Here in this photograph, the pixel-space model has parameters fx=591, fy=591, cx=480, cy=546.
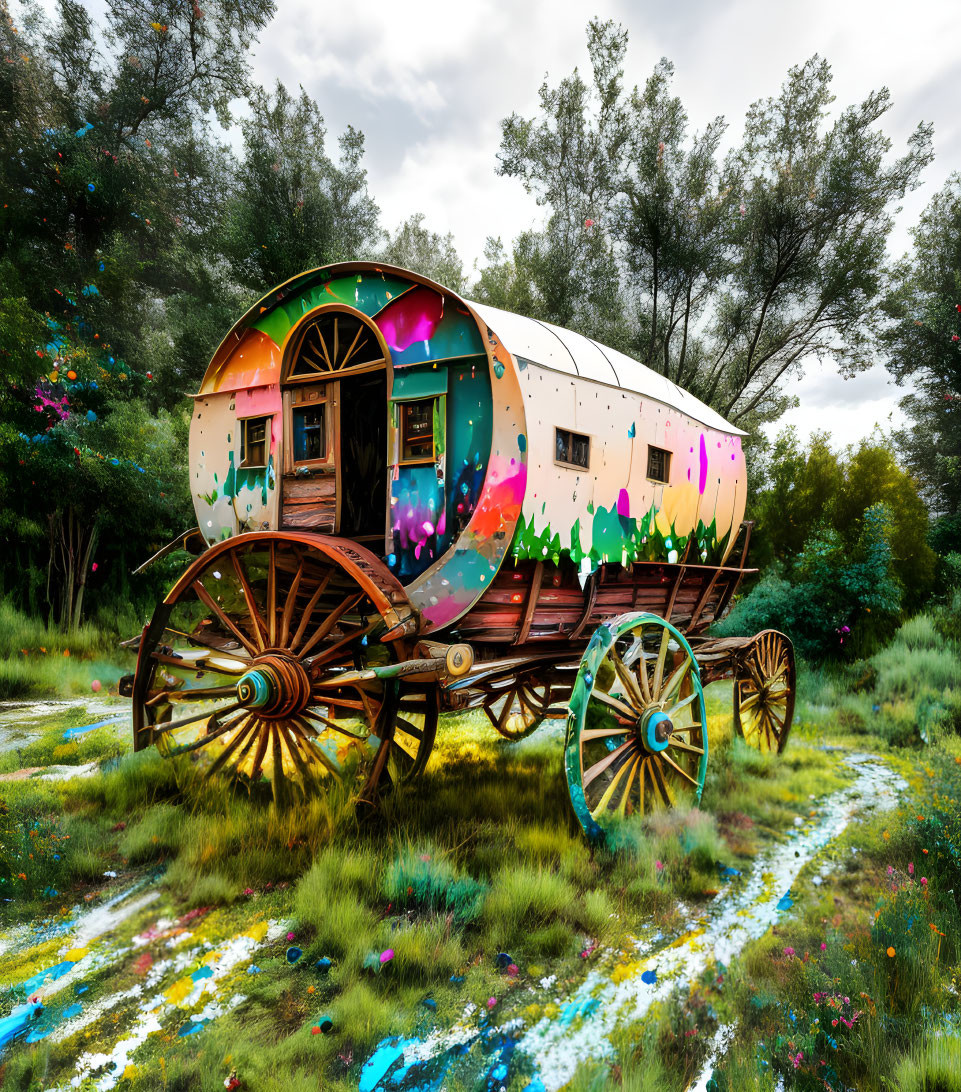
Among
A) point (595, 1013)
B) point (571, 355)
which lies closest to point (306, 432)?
point (571, 355)

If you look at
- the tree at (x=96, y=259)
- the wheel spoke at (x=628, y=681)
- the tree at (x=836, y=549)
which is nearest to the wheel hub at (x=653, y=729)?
the wheel spoke at (x=628, y=681)

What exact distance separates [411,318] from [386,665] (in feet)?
7.32

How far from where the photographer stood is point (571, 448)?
155 inches

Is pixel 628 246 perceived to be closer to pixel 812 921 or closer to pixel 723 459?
pixel 723 459

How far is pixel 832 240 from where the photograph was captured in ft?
41.0

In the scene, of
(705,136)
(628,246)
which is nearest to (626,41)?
(705,136)

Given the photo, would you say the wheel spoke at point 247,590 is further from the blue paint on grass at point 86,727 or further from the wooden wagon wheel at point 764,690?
the wooden wagon wheel at point 764,690

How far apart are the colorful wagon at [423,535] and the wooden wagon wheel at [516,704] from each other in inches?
5.0

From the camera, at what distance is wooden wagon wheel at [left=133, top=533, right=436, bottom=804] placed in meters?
3.56

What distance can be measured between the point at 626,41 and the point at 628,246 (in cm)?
407

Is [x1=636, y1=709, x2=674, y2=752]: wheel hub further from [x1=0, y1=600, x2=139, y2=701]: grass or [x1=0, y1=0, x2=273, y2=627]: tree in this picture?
[x1=0, y1=0, x2=273, y2=627]: tree

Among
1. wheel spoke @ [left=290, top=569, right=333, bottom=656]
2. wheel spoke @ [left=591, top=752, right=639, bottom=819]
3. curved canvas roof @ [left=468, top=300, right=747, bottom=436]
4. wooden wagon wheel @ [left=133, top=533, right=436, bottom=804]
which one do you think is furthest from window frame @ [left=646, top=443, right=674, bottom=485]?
wheel spoke @ [left=290, top=569, right=333, bottom=656]

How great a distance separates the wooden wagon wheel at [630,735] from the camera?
3598 mm

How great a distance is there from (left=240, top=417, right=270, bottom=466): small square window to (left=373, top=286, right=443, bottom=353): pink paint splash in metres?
1.35
